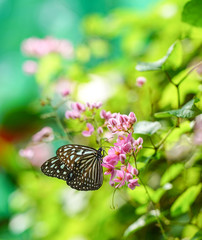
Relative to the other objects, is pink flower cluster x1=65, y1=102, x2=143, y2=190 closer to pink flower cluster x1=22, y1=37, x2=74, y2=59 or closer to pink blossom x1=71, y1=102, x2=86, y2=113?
pink blossom x1=71, y1=102, x2=86, y2=113

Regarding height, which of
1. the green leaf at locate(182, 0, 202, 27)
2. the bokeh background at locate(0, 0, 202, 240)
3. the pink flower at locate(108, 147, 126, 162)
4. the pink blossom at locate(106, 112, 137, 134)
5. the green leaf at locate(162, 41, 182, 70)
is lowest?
the bokeh background at locate(0, 0, 202, 240)

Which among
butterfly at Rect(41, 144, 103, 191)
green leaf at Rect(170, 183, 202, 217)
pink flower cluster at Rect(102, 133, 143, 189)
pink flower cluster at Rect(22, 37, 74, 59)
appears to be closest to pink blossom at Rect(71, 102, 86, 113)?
butterfly at Rect(41, 144, 103, 191)

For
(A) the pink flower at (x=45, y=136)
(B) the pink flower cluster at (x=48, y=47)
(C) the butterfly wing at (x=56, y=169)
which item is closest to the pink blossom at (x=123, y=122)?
(C) the butterfly wing at (x=56, y=169)

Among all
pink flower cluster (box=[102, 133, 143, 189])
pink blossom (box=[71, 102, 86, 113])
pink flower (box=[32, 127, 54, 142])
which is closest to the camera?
pink flower cluster (box=[102, 133, 143, 189])

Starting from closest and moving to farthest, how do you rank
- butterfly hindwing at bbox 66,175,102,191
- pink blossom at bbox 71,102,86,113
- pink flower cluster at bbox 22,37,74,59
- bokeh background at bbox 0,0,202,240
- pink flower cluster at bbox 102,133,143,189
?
pink flower cluster at bbox 102,133,143,189, butterfly hindwing at bbox 66,175,102,191, pink blossom at bbox 71,102,86,113, bokeh background at bbox 0,0,202,240, pink flower cluster at bbox 22,37,74,59

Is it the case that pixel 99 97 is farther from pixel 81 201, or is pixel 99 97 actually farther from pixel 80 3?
pixel 80 3

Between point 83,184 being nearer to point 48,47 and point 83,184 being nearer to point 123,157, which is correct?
point 123,157

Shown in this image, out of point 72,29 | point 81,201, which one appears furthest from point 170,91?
point 72,29
